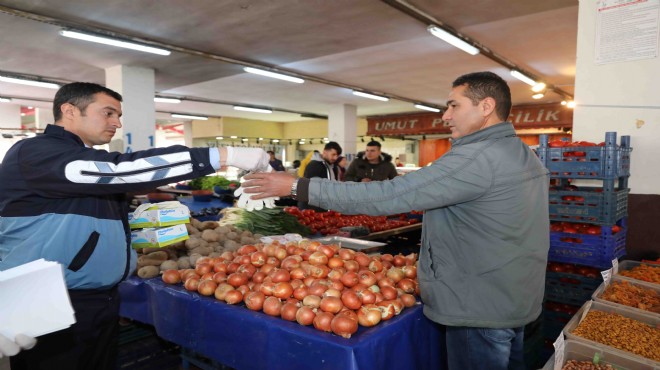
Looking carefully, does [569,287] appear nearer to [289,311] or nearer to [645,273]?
[645,273]

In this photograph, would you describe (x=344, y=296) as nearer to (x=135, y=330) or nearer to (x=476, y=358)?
(x=476, y=358)

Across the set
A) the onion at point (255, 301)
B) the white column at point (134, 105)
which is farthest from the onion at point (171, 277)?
the white column at point (134, 105)

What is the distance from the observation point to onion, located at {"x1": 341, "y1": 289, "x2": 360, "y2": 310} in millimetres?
2193

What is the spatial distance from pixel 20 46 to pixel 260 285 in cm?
875

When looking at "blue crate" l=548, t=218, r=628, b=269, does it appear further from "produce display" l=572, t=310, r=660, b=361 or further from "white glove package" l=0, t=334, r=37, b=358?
"white glove package" l=0, t=334, r=37, b=358

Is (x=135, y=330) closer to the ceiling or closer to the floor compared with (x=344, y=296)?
closer to the floor

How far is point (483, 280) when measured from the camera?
6.11 feet

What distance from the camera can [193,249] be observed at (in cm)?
350

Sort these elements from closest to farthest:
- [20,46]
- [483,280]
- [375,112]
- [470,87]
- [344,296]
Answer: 1. [483,280]
2. [470,87]
3. [344,296]
4. [20,46]
5. [375,112]

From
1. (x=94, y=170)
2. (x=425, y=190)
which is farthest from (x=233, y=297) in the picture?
(x=425, y=190)

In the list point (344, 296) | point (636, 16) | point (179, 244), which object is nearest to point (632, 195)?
point (636, 16)

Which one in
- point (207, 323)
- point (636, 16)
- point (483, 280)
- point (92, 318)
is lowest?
point (207, 323)

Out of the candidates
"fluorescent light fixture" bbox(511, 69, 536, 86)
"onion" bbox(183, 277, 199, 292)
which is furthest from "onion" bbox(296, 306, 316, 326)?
"fluorescent light fixture" bbox(511, 69, 536, 86)

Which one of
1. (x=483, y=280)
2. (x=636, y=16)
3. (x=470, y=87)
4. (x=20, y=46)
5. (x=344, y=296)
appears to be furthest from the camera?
(x=20, y=46)
